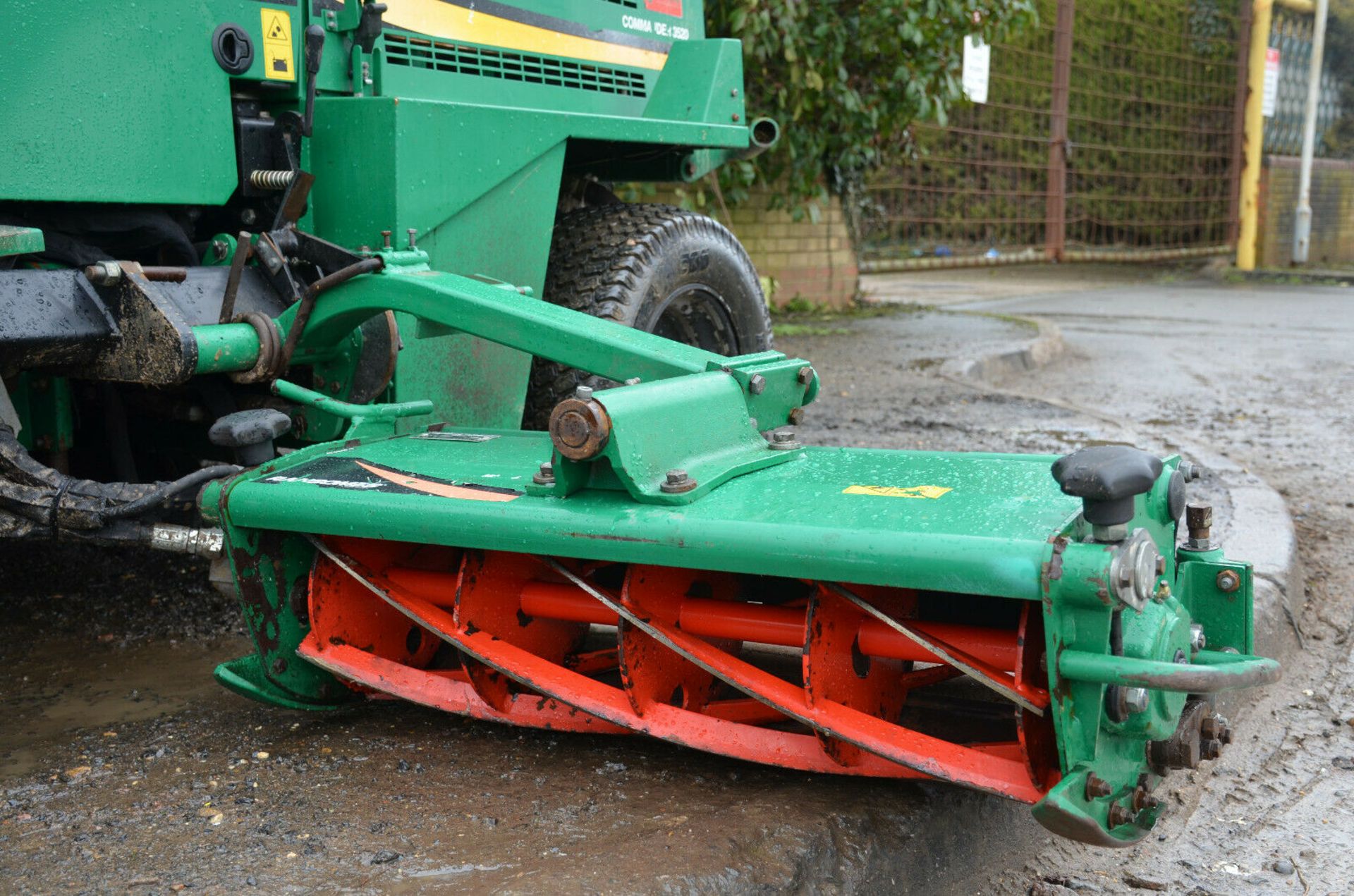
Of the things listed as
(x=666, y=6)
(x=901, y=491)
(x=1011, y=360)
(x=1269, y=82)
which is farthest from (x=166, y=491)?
(x=1269, y=82)

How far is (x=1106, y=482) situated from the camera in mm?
1613

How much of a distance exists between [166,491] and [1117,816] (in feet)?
4.93

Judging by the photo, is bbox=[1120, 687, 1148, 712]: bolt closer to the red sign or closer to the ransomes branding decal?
the ransomes branding decal

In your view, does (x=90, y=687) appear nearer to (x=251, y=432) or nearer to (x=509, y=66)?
(x=251, y=432)

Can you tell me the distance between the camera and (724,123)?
385 cm

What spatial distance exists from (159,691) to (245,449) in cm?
60

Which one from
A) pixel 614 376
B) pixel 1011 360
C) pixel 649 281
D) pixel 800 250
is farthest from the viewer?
pixel 800 250

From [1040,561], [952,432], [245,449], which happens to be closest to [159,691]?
[245,449]

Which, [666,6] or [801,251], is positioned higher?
[666,6]

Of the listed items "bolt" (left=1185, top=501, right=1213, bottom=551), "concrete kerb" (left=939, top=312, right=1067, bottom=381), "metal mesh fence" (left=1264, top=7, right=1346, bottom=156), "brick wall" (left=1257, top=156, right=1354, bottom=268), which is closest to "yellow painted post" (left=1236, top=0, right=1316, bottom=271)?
"brick wall" (left=1257, top=156, right=1354, bottom=268)

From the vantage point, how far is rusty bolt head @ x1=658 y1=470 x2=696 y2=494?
1914 mm

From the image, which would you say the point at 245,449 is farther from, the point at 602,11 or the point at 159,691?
the point at 602,11

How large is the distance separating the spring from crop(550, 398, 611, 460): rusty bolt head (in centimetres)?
105

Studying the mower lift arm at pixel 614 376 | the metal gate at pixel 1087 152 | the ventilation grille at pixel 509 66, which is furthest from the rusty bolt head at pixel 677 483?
the metal gate at pixel 1087 152
